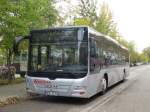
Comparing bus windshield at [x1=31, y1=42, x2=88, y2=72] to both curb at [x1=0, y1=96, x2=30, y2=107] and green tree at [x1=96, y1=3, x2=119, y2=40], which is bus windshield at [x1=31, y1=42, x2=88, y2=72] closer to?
curb at [x1=0, y1=96, x2=30, y2=107]

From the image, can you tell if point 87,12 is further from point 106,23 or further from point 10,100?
point 10,100

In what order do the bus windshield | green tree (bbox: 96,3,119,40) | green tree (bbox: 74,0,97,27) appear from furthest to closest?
1. green tree (bbox: 96,3,119,40)
2. green tree (bbox: 74,0,97,27)
3. the bus windshield

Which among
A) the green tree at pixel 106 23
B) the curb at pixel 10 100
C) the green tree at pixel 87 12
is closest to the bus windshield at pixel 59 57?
the curb at pixel 10 100

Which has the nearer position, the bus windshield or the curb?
the curb

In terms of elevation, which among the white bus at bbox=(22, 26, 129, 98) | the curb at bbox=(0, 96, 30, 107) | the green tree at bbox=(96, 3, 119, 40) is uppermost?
the green tree at bbox=(96, 3, 119, 40)

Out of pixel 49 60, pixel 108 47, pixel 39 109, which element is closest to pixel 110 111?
pixel 39 109

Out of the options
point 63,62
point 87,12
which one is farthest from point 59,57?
point 87,12

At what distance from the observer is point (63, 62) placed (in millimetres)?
12797

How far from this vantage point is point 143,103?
42.9 feet

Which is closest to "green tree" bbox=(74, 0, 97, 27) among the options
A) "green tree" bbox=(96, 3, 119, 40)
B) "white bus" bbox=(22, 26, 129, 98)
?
"green tree" bbox=(96, 3, 119, 40)

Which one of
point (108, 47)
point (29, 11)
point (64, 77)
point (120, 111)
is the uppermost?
point (29, 11)

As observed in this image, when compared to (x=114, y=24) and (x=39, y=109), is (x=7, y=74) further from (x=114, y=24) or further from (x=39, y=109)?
(x=114, y=24)

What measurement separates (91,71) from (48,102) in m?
2.10

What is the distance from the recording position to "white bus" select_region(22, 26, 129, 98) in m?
12.4
